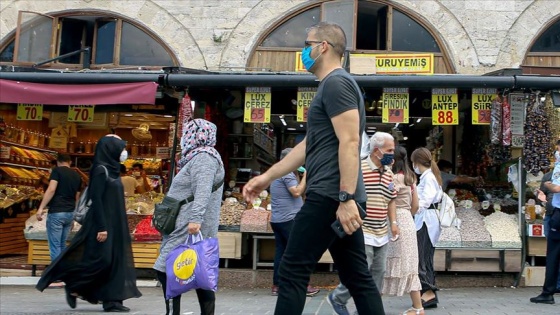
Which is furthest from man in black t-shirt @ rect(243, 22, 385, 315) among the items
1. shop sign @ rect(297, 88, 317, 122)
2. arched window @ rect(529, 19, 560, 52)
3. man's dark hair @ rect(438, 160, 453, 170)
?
arched window @ rect(529, 19, 560, 52)

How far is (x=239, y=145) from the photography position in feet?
44.3

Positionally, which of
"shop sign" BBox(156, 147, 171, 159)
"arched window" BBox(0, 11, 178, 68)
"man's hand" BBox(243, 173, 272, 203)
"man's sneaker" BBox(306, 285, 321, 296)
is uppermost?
"arched window" BBox(0, 11, 178, 68)

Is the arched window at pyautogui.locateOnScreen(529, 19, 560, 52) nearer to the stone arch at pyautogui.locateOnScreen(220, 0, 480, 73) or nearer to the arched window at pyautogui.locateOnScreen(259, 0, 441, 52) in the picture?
the stone arch at pyautogui.locateOnScreen(220, 0, 480, 73)

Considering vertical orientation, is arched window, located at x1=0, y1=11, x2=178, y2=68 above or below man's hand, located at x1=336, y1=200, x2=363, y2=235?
above

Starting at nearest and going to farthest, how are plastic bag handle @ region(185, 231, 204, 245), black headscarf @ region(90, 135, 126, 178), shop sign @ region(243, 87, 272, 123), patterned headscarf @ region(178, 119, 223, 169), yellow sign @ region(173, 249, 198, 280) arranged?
1. yellow sign @ region(173, 249, 198, 280)
2. plastic bag handle @ region(185, 231, 204, 245)
3. patterned headscarf @ region(178, 119, 223, 169)
4. black headscarf @ region(90, 135, 126, 178)
5. shop sign @ region(243, 87, 272, 123)

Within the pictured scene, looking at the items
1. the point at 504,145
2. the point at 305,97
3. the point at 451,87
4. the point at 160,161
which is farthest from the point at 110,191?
the point at 160,161

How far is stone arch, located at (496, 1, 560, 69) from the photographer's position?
12.0 m

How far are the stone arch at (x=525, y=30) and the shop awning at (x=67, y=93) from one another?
19.5 feet

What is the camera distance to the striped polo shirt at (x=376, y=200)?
6816 millimetres

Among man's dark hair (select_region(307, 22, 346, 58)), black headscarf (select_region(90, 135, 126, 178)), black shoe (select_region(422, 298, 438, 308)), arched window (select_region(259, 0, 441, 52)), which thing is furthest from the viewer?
arched window (select_region(259, 0, 441, 52))

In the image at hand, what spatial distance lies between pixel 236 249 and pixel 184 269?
184 inches

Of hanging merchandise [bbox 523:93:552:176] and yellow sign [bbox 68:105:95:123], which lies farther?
yellow sign [bbox 68:105:95:123]

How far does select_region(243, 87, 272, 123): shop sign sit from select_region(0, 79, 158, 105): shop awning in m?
1.51

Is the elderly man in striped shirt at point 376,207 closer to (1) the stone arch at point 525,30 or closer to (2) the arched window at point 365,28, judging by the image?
(2) the arched window at point 365,28
